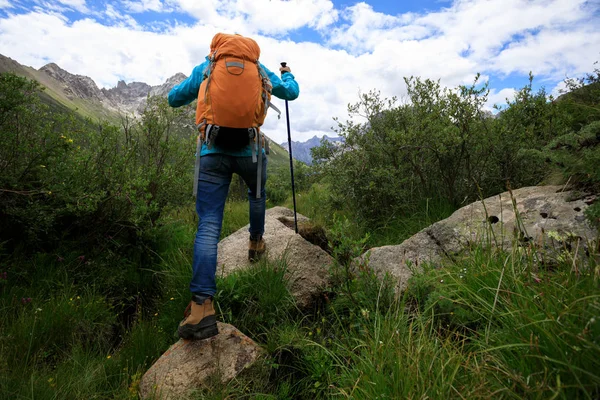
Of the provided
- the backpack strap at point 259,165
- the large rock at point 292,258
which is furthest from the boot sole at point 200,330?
the backpack strap at point 259,165

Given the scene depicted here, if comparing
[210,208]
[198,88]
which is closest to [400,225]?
[210,208]

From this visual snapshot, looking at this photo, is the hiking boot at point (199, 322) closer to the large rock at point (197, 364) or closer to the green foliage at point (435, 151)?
the large rock at point (197, 364)

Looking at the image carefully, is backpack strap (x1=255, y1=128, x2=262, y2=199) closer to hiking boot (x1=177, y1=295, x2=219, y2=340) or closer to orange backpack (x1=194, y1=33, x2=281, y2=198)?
orange backpack (x1=194, y1=33, x2=281, y2=198)

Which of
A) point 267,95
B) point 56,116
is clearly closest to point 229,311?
point 267,95

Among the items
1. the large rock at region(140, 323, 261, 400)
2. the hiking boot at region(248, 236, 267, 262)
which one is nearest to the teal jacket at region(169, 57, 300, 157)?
the hiking boot at region(248, 236, 267, 262)

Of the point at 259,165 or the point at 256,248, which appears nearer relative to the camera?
the point at 259,165

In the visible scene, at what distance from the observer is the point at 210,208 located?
3186 millimetres

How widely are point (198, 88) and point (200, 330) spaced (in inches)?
95.4

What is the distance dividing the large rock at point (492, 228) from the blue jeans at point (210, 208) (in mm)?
1488

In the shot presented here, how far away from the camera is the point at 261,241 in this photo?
4.20 m

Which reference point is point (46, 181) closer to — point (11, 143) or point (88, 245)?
point (11, 143)

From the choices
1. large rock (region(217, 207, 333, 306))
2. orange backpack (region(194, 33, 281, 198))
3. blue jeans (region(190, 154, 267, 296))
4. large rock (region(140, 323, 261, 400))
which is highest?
orange backpack (region(194, 33, 281, 198))

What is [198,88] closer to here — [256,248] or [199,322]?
[256,248]

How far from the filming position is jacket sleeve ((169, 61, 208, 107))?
3.35 m
